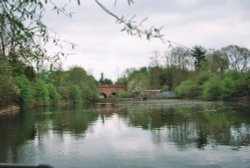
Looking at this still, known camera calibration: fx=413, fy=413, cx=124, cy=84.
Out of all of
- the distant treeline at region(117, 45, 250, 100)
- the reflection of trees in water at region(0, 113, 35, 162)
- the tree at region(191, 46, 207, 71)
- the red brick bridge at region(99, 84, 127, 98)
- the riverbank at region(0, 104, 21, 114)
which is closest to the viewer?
the reflection of trees in water at region(0, 113, 35, 162)

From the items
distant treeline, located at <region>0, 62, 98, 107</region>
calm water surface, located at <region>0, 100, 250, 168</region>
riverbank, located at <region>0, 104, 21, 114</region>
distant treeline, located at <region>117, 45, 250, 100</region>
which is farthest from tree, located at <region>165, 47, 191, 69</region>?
calm water surface, located at <region>0, 100, 250, 168</region>

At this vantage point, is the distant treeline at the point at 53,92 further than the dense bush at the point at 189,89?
No

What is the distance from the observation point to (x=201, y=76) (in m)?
91.2

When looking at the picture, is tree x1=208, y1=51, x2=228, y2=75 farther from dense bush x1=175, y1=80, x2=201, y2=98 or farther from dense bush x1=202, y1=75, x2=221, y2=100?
dense bush x1=202, y1=75, x2=221, y2=100

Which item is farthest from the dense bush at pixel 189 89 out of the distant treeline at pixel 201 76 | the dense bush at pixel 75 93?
the dense bush at pixel 75 93

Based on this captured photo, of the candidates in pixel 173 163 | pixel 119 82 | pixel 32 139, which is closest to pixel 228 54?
pixel 119 82

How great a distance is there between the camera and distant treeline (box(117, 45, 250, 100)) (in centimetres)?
7979

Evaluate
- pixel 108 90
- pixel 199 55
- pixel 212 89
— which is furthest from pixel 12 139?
pixel 108 90

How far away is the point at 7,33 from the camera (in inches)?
191

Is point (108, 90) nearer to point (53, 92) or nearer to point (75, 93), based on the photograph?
point (75, 93)

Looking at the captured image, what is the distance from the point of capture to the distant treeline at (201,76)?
7979cm

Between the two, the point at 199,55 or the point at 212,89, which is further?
the point at 199,55

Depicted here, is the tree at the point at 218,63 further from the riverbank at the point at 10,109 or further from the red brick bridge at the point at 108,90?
the riverbank at the point at 10,109

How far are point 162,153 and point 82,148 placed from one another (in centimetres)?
480
